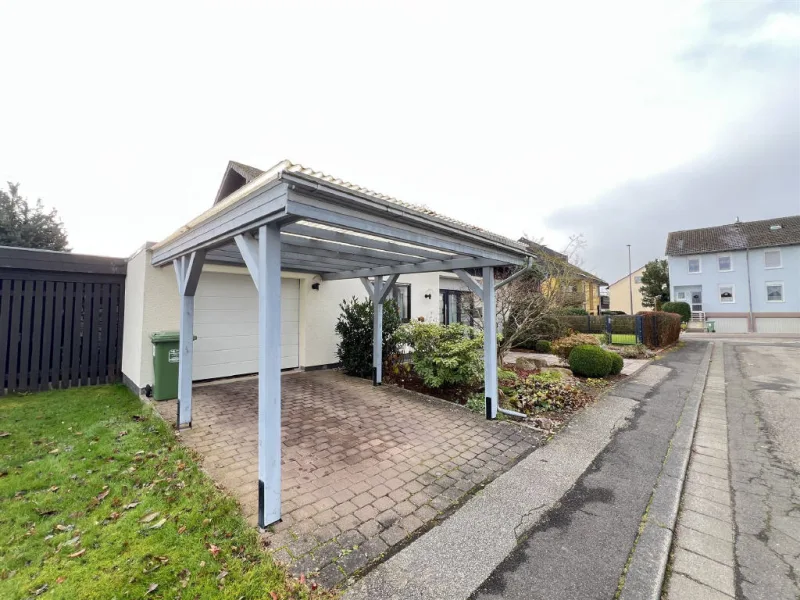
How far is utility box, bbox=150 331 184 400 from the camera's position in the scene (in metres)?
5.48

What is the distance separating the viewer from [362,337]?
25.1 feet

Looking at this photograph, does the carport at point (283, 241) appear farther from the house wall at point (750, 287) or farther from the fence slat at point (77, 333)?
the house wall at point (750, 287)

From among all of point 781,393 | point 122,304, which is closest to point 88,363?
point 122,304

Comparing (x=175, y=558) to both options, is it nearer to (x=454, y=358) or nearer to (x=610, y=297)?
(x=454, y=358)

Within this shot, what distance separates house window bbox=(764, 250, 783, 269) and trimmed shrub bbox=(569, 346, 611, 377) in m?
24.9

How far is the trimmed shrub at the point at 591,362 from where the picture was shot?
7.68 metres

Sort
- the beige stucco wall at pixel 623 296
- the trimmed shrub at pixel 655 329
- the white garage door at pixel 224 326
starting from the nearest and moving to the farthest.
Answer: the white garage door at pixel 224 326 < the trimmed shrub at pixel 655 329 < the beige stucco wall at pixel 623 296

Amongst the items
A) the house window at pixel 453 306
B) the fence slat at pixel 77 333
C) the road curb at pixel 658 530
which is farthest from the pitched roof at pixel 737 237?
the fence slat at pixel 77 333

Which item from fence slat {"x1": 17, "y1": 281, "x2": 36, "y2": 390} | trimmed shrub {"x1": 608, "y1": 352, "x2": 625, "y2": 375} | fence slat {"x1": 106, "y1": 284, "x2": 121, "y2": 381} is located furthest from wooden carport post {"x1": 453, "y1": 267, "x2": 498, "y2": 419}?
fence slat {"x1": 17, "y1": 281, "x2": 36, "y2": 390}

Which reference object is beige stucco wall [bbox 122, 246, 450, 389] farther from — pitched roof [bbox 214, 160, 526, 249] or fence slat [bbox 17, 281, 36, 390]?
pitched roof [bbox 214, 160, 526, 249]

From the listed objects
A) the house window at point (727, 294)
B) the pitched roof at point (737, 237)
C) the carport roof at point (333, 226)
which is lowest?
the carport roof at point (333, 226)

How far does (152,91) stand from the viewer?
7.57 m

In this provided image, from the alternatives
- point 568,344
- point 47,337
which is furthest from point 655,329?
point 47,337

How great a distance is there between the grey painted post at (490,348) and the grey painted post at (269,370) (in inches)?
131
